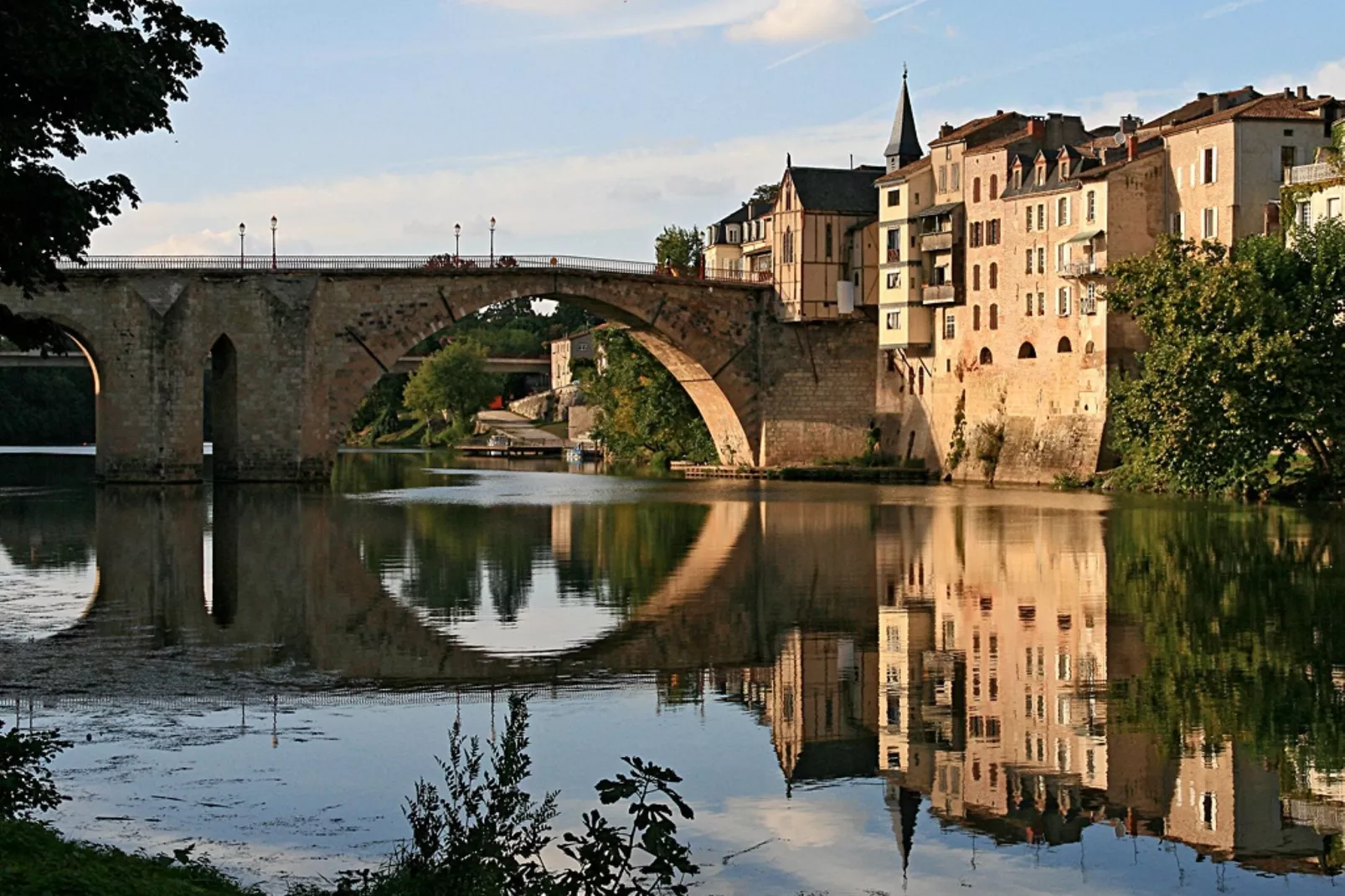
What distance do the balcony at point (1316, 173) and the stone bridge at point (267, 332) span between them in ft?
89.2

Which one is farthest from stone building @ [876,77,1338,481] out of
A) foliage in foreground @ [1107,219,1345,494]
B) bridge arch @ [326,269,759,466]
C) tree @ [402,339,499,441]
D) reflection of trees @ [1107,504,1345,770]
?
tree @ [402,339,499,441]

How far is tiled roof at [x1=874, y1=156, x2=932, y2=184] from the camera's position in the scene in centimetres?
8181

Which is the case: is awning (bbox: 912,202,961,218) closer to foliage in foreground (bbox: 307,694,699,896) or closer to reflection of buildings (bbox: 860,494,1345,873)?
reflection of buildings (bbox: 860,494,1345,873)

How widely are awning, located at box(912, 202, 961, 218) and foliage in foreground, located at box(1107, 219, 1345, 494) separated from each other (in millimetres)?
20579

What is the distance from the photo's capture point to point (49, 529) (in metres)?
48.5

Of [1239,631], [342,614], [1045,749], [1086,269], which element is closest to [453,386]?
[1086,269]

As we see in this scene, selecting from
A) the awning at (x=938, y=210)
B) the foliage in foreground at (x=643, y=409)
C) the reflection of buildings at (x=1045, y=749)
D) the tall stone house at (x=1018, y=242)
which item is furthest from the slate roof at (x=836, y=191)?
the reflection of buildings at (x=1045, y=749)

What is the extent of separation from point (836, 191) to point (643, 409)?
1726 centimetres

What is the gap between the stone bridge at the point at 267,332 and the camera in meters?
70.9

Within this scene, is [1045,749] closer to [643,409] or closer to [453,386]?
[643,409]

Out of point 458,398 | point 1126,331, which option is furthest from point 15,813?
point 458,398

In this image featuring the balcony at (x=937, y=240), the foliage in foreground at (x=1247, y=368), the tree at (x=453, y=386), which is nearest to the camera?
the foliage in foreground at (x=1247, y=368)

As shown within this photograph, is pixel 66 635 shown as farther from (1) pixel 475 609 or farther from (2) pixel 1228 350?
(2) pixel 1228 350

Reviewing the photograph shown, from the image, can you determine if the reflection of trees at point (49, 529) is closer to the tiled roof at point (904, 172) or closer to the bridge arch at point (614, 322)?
the bridge arch at point (614, 322)
